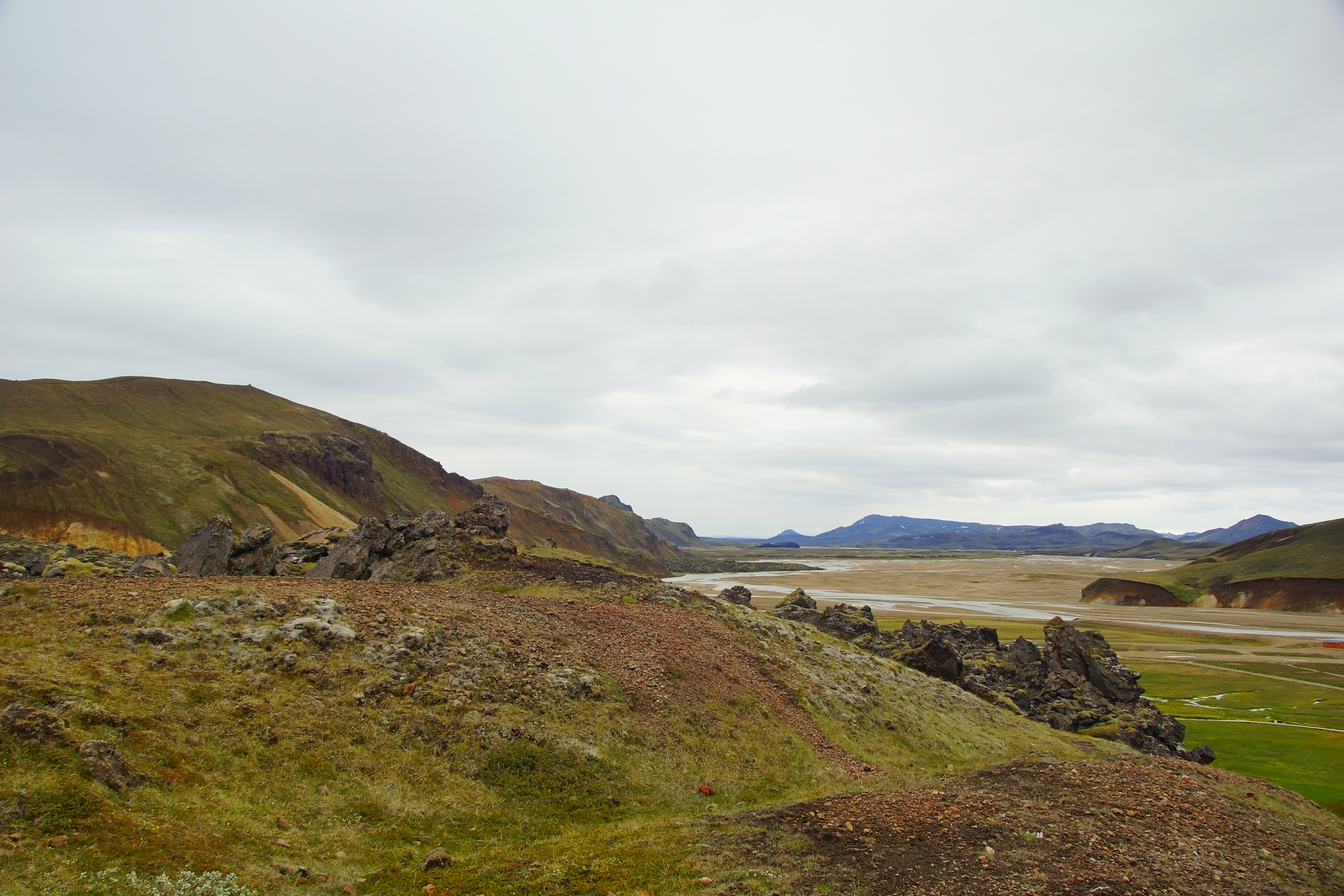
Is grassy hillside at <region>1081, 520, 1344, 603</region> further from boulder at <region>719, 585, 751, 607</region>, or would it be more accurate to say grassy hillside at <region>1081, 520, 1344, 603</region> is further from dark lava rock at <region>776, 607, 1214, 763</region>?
boulder at <region>719, 585, 751, 607</region>

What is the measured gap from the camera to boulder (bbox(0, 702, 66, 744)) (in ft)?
37.2

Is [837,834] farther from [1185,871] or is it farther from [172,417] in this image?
[172,417]

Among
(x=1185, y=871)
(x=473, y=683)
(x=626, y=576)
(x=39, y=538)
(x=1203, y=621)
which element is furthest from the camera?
(x=1203, y=621)

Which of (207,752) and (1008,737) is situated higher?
(207,752)

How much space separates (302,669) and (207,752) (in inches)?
162

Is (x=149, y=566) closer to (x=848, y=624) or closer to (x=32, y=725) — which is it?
(x=32, y=725)

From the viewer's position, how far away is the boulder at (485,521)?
38.7m

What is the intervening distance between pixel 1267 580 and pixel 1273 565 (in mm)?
19064

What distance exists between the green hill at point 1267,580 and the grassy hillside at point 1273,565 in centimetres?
17

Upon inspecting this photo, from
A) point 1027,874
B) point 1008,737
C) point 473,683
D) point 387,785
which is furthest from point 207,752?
point 1008,737

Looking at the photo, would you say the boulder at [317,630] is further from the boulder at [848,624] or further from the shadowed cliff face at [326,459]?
the shadowed cliff face at [326,459]

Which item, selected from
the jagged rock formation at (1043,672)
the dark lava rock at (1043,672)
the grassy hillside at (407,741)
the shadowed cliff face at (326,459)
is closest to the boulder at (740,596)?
the dark lava rock at (1043,672)

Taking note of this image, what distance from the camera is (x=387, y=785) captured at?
15.2m

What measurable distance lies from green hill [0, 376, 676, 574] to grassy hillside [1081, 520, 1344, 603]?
13425cm
